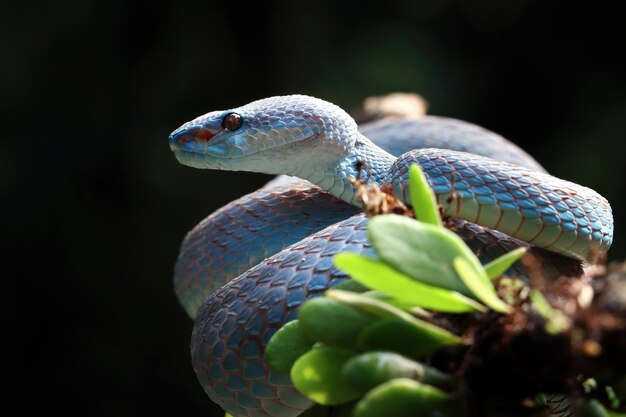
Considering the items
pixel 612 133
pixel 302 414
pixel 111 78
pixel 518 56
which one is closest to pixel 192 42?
pixel 111 78

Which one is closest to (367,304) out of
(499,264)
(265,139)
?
(499,264)

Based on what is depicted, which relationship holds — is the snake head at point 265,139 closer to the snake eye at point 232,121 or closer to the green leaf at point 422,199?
the snake eye at point 232,121

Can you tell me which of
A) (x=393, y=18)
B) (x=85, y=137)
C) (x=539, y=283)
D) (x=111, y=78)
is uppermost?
(x=539, y=283)

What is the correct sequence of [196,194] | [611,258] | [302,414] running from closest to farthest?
[302,414]
[611,258]
[196,194]

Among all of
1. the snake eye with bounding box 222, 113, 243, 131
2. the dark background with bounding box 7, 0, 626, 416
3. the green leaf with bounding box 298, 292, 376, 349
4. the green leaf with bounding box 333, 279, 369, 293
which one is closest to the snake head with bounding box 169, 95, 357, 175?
the snake eye with bounding box 222, 113, 243, 131

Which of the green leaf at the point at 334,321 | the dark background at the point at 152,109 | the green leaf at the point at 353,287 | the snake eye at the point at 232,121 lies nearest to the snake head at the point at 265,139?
the snake eye at the point at 232,121

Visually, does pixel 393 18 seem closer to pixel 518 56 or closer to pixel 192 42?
pixel 518 56
